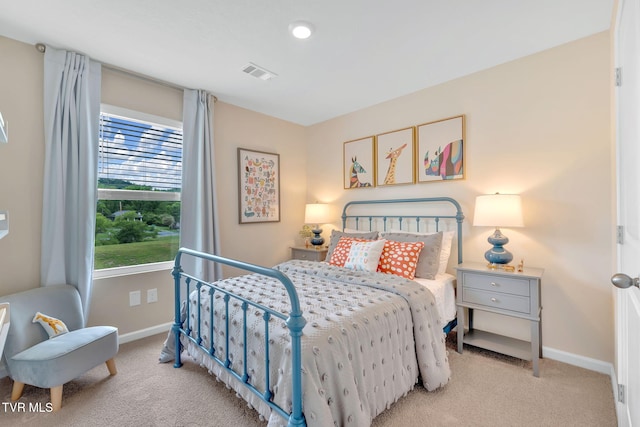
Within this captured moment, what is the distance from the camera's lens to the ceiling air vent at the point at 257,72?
8.37 feet

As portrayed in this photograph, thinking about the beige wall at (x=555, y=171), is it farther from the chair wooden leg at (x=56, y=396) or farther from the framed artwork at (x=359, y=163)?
the chair wooden leg at (x=56, y=396)

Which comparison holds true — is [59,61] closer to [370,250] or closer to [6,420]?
[6,420]

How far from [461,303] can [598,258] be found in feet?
3.30

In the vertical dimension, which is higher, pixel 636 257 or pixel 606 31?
pixel 606 31

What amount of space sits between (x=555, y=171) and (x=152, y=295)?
3737 millimetres

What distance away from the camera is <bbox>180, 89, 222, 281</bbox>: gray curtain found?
2975 mm

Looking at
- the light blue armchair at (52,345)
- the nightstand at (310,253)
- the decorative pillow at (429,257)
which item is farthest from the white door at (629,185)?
the light blue armchair at (52,345)

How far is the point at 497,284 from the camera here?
224cm

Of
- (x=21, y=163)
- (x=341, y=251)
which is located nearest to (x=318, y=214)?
(x=341, y=251)

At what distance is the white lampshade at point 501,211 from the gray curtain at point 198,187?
2.55 m

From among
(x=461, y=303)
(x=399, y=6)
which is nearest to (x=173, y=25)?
(x=399, y=6)

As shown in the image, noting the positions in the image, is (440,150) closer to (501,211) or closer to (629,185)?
(501,211)

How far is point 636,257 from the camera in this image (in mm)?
1078

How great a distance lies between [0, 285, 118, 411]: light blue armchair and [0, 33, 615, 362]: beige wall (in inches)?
11.8
